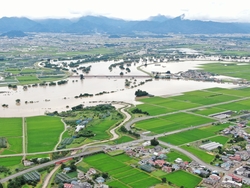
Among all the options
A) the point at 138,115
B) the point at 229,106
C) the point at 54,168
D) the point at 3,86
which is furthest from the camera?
the point at 3,86

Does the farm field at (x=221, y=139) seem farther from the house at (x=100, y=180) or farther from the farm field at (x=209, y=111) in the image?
the house at (x=100, y=180)

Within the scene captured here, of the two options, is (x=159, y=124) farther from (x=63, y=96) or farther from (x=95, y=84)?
(x=95, y=84)

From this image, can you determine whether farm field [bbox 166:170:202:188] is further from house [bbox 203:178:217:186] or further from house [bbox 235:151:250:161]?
house [bbox 235:151:250:161]

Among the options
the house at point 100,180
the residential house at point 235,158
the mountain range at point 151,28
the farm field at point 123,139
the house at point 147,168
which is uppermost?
the mountain range at point 151,28

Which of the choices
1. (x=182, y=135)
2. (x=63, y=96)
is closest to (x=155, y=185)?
(x=182, y=135)

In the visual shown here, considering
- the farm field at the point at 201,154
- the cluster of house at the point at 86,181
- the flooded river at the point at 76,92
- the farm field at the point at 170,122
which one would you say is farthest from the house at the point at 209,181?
the flooded river at the point at 76,92

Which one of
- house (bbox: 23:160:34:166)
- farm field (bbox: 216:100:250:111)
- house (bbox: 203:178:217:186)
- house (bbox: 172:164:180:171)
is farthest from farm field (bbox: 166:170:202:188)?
farm field (bbox: 216:100:250:111)
